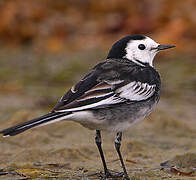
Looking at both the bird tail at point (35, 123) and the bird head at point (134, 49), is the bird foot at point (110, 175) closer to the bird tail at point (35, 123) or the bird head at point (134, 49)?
the bird tail at point (35, 123)

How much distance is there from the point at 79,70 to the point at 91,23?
162 inches

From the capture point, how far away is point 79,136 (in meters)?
7.14

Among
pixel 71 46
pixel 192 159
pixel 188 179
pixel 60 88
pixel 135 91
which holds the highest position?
pixel 71 46

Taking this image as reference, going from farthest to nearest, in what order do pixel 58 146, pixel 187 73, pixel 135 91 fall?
1. pixel 187 73
2. pixel 58 146
3. pixel 135 91

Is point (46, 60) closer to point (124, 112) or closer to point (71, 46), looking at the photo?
point (71, 46)

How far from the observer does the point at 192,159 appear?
5750 mm

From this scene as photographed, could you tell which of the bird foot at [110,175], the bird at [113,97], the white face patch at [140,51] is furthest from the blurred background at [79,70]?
the white face patch at [140,51]

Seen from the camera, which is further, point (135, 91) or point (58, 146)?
point (58, 146)

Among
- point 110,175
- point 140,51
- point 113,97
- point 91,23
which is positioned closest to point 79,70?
point 91,23

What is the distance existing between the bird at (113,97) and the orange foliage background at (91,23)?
295 inches

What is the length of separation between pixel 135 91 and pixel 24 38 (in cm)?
978

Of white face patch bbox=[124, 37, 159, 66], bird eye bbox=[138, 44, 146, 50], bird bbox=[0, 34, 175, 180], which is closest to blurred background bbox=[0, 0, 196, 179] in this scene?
bird bbox=[0, 34, 175, 180]

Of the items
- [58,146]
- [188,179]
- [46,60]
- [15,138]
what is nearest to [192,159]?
[188,179]

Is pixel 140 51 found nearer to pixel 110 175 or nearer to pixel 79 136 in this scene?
pixel 110 175
